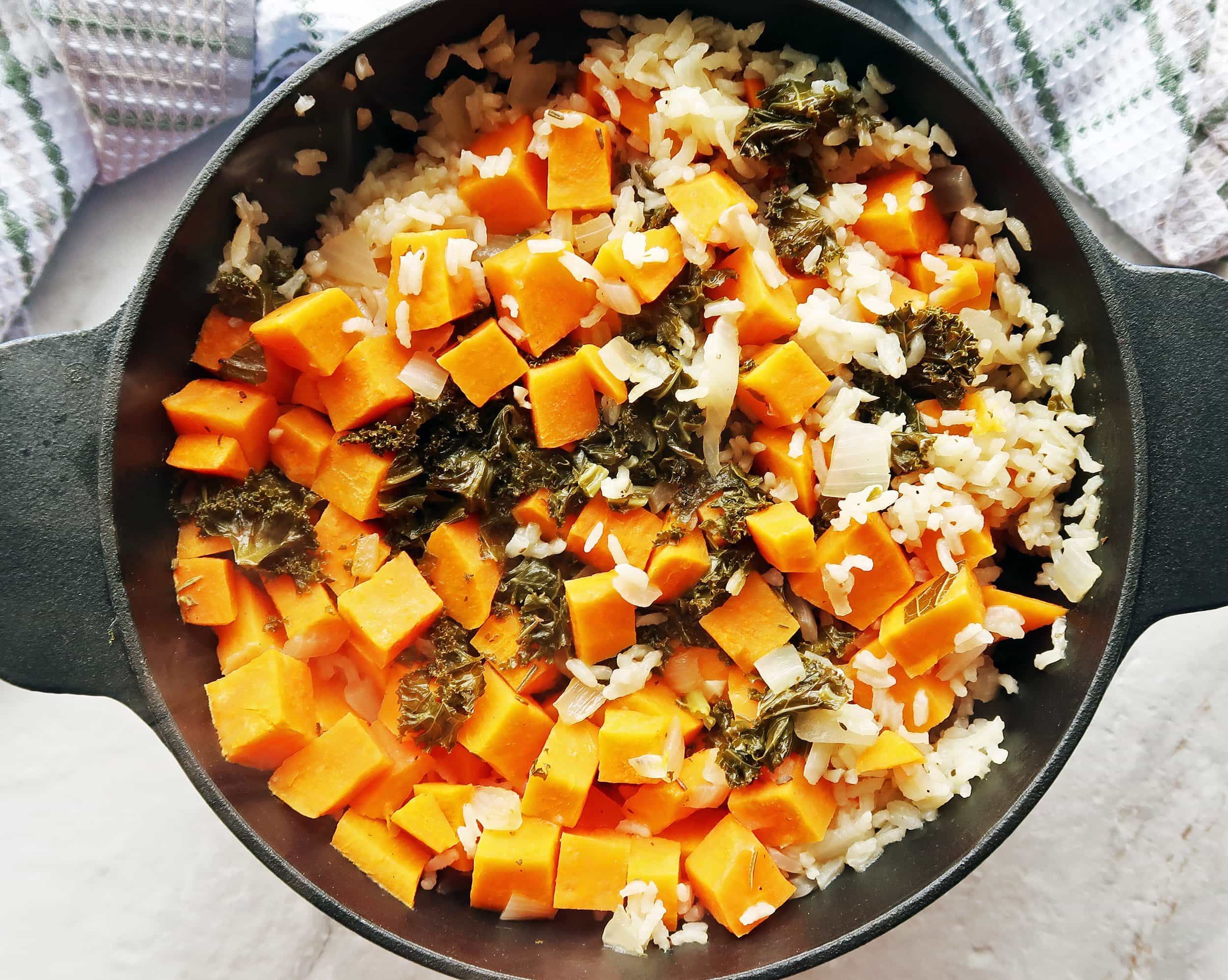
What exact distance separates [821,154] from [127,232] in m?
2.28

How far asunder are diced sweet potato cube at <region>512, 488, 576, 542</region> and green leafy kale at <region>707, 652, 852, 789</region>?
0.68m

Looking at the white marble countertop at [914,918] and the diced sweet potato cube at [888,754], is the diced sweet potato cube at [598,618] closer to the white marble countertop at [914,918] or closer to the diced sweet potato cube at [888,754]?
the diced sweet potato cube at [888,754]

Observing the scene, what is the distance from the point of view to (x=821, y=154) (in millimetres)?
2496

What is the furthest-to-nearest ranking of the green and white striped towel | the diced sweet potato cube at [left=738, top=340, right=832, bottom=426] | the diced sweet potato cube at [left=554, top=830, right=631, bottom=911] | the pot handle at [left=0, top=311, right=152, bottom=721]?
the green and white striped towel
the diced sweet potato cube at [left=554, top=830, right=631, bottom=911]
the diced sweet potato cube at [left=738, top=340, right=832, bottom=426]
the pot handle at [left=0, top=311, right=152, bottom=721]

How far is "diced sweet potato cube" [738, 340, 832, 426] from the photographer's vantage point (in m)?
2.35

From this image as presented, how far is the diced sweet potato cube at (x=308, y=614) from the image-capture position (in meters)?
2.47

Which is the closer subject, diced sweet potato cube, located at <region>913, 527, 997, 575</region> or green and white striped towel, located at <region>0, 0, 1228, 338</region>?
diced sweet potato cube, located at <region>913, 527, 997, 575</region>

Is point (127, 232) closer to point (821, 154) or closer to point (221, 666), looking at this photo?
point (221, 666)

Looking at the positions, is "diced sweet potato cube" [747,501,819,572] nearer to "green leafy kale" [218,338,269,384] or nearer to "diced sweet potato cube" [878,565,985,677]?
"diced sweet potato cube" [878,565,985,677]

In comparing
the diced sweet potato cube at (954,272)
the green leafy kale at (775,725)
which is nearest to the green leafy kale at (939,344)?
the diced sweet potato cube at (954,272)

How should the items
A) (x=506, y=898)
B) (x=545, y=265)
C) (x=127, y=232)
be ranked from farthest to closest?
(x=127, y=232)
(x=506, y=898)
(x=545, y=265)

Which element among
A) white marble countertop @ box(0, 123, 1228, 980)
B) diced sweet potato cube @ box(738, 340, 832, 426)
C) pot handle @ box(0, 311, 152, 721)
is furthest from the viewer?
white marble countertop @ box(0, 123, 1228, 980)

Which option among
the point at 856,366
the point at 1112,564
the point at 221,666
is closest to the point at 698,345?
the point at 856,366

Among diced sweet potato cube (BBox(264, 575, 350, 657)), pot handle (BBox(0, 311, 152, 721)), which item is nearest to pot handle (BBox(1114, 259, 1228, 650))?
diced sweet potato cube (BBox(264, 575, 350, 657))
